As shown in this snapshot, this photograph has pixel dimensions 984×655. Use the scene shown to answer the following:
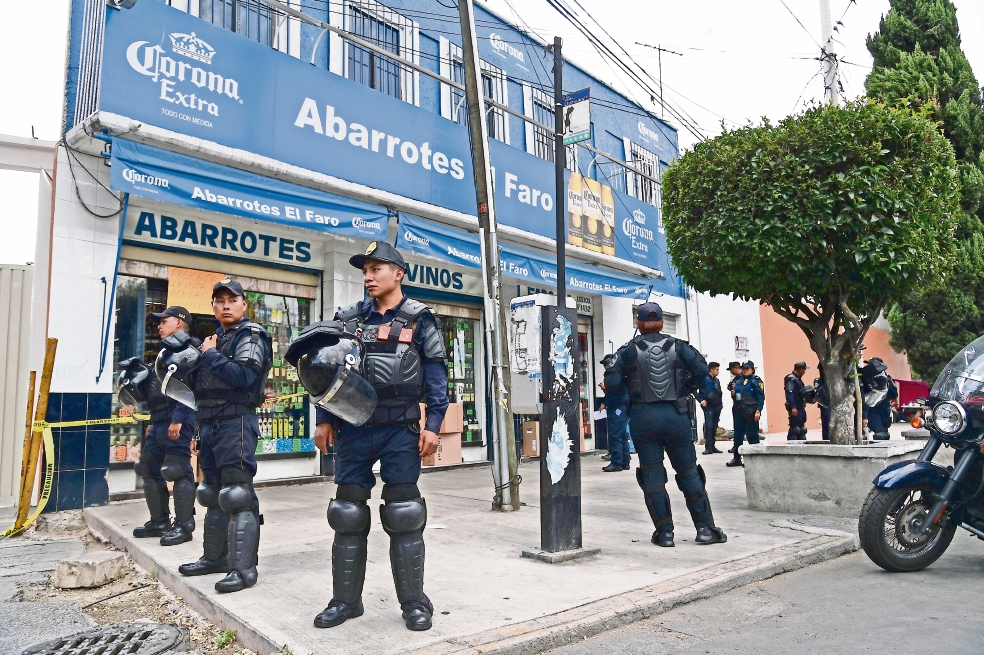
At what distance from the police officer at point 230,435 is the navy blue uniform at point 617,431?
7.38 metres

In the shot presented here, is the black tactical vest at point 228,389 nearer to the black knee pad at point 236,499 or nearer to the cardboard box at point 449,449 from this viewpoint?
the black knee pad at point 236,499

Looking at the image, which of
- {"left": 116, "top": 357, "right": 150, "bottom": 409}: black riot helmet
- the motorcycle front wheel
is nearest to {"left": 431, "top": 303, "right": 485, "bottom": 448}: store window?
{"left": 116, "top": 357, "right": 150, "bottom": 409}: black riot helmet

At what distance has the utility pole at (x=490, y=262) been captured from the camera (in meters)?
7.23

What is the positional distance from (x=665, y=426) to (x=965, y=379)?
1970mm

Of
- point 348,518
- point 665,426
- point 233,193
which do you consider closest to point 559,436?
point 665,426

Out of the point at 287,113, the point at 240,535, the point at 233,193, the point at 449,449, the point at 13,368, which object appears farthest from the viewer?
the point at 449,449

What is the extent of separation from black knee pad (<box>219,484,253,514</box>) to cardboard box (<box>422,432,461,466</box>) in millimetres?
6871

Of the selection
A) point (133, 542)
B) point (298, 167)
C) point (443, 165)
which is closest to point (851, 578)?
point (133, 542)

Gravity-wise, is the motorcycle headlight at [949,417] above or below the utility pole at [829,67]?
below

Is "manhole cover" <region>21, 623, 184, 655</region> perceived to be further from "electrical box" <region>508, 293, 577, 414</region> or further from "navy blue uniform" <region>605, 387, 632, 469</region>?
"navy blue uniform" <region>605, 387, 632, 469</region>

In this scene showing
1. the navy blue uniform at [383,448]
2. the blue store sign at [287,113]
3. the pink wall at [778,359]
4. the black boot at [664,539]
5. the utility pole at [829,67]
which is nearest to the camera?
the navy blue uniform at [383,448]

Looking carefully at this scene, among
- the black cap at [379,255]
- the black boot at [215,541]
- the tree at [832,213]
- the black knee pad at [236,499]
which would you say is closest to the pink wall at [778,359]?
the tree at [832,213]

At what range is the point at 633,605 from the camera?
3902 millimetres

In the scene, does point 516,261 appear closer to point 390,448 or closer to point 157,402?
point 157,402
